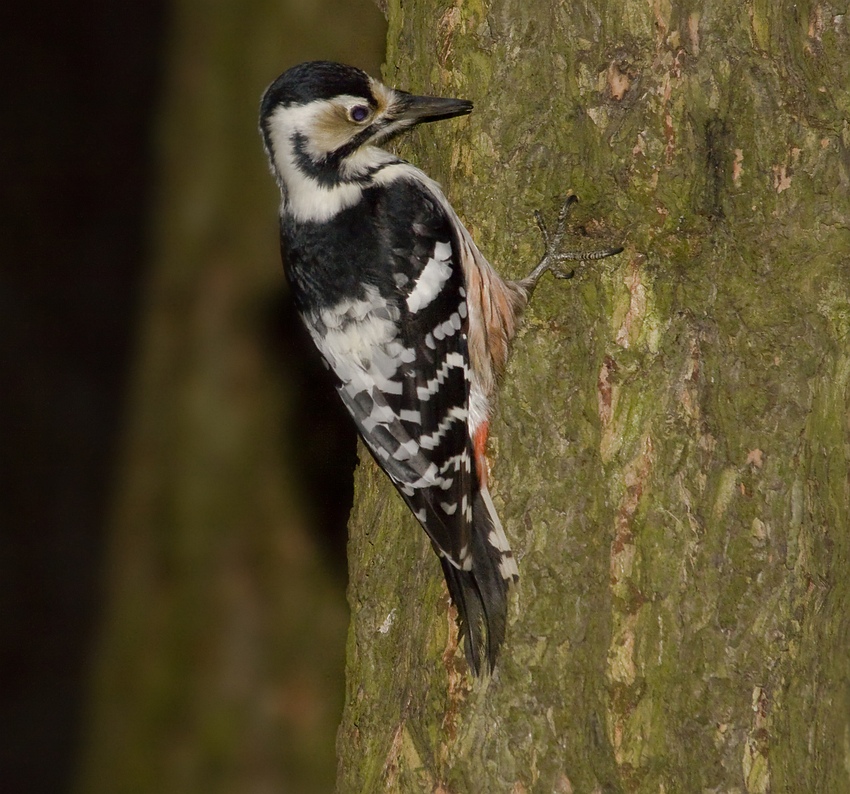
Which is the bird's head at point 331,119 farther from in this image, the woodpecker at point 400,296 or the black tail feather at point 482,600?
the black tail feather at point 482,600

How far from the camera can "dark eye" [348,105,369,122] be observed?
3.25 metres

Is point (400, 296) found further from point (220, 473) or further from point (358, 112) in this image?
point (220, 473)

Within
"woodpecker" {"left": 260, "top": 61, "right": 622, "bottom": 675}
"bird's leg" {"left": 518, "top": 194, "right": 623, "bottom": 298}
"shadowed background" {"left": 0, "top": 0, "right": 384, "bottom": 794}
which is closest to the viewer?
"bird's leg" {"left": 518, "top": 194, "right": 623, "bottom": 298}

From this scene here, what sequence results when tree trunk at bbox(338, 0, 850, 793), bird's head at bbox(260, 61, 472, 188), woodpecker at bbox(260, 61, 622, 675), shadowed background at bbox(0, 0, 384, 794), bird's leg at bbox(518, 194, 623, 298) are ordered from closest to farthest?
tree trunk at bbox(338, 0, 850, 793) < bird's leg at bbox(518, 194, 623, 298) < woodpecker at bbox(260, 61, 622, 675) < bird's head at bbox(260, 61, 472, 188) < shadowed background at bbox(0, 0, 384, 794)

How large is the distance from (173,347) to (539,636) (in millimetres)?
2715

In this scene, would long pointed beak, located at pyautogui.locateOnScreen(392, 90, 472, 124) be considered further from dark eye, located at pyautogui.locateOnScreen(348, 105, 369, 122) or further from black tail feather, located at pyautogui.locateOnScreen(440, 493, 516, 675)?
black tail feather, located at pyautogui.locateOnScreen(440, 493, 516, 675)

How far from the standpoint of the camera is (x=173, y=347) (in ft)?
15.6

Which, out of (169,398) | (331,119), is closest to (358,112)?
(331,119)

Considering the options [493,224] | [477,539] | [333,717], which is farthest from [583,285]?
[333,717]

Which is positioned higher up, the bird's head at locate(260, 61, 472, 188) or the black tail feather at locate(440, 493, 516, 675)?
the bird's head at locate(260, 61, 472, 188)

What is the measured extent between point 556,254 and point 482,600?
99 cm

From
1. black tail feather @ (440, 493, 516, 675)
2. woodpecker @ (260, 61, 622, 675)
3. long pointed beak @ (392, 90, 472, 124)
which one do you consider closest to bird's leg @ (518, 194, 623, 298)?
woodpecker @ (260, 61, 622, 675)

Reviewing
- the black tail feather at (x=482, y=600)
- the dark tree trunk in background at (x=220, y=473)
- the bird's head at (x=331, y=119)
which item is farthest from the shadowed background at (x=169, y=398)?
the black tail feather at (x=482, y=600)

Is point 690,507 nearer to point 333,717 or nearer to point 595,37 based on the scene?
point 595,37
